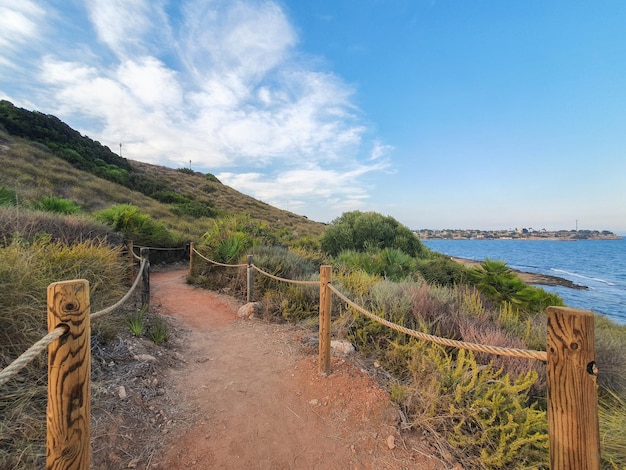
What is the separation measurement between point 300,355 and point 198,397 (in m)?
1.52

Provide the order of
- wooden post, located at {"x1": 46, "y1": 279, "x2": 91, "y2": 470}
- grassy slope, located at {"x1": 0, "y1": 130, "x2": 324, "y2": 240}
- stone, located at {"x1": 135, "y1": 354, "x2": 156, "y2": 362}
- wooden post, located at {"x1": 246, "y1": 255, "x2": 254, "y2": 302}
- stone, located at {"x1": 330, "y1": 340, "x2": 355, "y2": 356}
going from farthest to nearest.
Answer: grassy slope, located at {"x1": 0, "y1": 130, "x2": 324, "y2": 240} < wooden post, located at {"x1": 246, "y1": 255, "x2": 254, "y2": 302} < stone, located at {"x1": 330, "y1": 340, "x2": 355, "y2": 356} < stone, located at {"x1": 135, "y1": 354, "x2": 156, "y2": 362} < wooden post, located at {"x1": 46, "y1": 279, "x2": 91, "y2": 470}

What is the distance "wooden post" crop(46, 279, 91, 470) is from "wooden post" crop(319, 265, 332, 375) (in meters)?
2.57

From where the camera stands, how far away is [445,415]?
8.80 ft

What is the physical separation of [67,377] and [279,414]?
2.20m

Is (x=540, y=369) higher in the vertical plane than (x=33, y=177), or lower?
lower

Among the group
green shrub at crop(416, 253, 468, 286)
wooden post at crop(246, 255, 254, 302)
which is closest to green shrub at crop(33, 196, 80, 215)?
wooden post at crop(246, 255, 254, 302)

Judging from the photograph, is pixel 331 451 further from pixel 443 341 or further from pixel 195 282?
pixel 195 282

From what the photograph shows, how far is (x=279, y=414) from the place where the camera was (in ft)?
10.3

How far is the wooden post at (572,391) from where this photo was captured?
125 centimetres

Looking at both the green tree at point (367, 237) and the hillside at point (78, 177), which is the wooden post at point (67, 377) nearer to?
the green tree at point (367, 237)

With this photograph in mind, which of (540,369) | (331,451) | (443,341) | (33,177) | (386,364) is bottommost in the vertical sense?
(331,451)

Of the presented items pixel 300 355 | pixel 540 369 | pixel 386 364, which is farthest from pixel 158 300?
pixel 540 369

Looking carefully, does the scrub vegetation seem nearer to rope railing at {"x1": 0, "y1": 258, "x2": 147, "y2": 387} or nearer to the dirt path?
the dirt path

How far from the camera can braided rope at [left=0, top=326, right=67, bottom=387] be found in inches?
45.6
